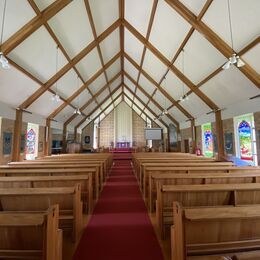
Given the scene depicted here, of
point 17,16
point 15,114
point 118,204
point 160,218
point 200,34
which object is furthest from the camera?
point 15,114

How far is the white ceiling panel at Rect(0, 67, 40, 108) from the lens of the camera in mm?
4842

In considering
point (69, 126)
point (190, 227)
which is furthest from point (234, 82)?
point (69, 126)

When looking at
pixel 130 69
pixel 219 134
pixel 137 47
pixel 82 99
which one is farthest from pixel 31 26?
pixel 219 134

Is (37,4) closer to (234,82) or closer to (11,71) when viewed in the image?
(11,71)

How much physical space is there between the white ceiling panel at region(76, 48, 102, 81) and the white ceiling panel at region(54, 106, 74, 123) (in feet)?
8.43

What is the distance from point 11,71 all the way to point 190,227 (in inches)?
223

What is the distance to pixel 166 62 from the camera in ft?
21.5

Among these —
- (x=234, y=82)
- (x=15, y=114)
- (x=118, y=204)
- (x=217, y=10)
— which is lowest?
(x=118, y=204)

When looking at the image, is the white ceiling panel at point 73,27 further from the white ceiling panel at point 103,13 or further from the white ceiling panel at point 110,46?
the white ceiling panel at point 110,46

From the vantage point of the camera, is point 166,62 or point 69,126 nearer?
point 166,62

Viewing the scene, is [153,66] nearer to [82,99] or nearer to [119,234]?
[82,99]

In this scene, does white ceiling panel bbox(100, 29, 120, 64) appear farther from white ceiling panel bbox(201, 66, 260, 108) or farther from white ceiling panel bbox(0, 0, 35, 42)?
white ceiling panel bbox(201, 66, 260, 108)

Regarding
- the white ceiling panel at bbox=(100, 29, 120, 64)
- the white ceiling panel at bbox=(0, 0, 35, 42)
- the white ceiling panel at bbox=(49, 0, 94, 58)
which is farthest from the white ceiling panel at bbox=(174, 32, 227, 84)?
the white ceiling panel at bbox=(0, 0, 35, 42)

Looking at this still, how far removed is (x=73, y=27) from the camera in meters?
5.07
